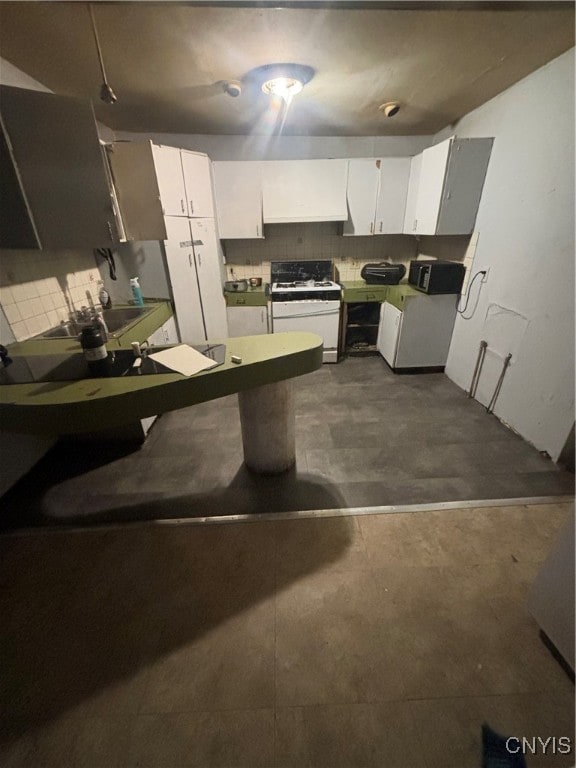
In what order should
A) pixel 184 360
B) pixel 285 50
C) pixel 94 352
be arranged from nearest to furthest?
pixel 94 352 → pixel 184 360 → pixel 285 50

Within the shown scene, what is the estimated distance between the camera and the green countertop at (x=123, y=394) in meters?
1.16

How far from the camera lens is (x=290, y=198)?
3.27 m

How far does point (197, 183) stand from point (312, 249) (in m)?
1.53

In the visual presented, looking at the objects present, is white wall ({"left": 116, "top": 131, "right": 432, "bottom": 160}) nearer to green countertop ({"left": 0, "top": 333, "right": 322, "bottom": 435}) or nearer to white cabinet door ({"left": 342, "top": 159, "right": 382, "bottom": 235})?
white cabinet door ({"left": 342, "top": 159, "right": 382, "bottom": 235})

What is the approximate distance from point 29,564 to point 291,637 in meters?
1.38

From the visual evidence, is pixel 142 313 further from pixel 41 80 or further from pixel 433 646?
pixel 433 646

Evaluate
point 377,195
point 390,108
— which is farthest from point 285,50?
point 377,195

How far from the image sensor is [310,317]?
134 inches

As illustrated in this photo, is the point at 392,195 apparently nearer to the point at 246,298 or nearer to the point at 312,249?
the point at 312,249

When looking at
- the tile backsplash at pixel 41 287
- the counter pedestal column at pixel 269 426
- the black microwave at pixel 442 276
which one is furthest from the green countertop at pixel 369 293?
the tile backsplash at pixel 41 287

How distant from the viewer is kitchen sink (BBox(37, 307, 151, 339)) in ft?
7.22

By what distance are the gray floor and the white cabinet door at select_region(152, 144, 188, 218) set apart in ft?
6.16

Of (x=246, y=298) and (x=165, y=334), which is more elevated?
(x=246, y=298)

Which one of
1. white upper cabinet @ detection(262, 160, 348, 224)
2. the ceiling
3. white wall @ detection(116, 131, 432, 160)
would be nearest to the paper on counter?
the ceiling
